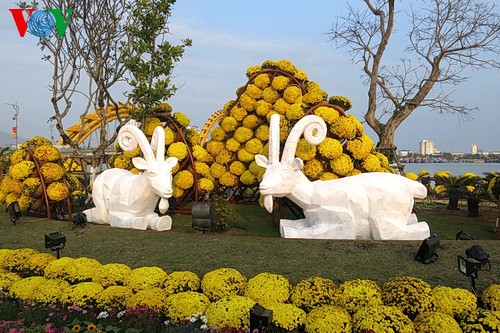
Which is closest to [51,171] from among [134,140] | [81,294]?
[134,140]

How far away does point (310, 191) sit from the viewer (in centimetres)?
670

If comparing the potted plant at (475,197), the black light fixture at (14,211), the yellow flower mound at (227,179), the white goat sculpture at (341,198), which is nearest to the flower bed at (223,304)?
the white goat sculpture at (341,198)

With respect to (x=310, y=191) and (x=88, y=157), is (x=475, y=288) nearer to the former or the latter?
(x=310, y=191)

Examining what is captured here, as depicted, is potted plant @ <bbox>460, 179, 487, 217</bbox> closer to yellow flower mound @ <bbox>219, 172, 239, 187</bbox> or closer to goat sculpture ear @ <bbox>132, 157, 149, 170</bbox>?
yellow flower mound @ <bbox>219, 172, 239, 187</bbox>

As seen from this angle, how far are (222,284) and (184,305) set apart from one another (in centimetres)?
52

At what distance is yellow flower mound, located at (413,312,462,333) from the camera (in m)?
3.36

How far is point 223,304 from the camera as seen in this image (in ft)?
12.4

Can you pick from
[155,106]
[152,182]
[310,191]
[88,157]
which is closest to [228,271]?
[310,191]

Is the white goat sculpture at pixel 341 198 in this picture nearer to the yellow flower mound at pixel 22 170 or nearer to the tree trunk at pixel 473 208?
the tree trunk at pixel 473 208

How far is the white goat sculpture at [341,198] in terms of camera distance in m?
6.31

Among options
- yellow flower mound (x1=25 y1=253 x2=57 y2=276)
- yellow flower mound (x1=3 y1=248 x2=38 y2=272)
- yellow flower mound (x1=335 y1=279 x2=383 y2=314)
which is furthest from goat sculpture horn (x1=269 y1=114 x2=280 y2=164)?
yellow flower mound (x1=3 y1=248 x2=38 y2=272)

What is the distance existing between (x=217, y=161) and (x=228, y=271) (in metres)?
6.11

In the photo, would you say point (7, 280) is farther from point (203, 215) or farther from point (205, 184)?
point (205, 184)

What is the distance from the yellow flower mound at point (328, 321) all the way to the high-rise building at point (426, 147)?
3414cm
